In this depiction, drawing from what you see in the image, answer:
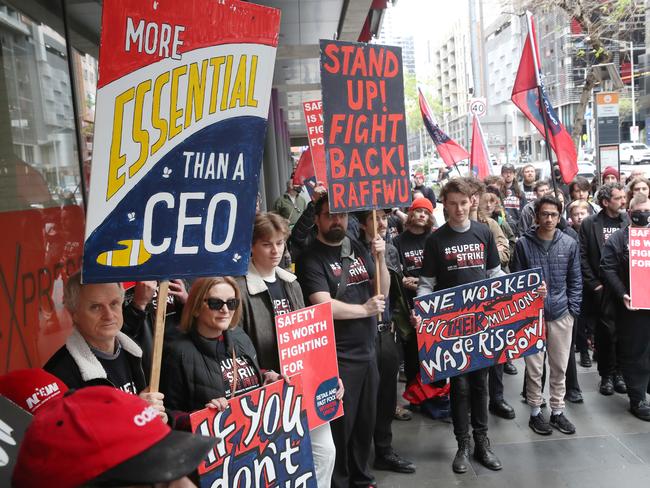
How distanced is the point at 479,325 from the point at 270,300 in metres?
1.98

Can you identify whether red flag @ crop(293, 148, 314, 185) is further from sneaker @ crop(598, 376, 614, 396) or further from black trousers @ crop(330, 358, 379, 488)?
black trousers @ crop(330, 358, 379, 488)

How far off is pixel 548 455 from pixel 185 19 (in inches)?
170

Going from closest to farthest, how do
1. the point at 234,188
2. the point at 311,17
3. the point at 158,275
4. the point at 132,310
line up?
the point at 158,275 < the point at 234,188 < the point at 132,310 < the point at 311,17

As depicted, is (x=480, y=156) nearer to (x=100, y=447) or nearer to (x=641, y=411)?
(x=641, y=411)

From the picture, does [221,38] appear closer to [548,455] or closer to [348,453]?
[348,453]

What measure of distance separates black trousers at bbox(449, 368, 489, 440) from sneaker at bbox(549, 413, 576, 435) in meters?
0.95

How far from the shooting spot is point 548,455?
200 inches

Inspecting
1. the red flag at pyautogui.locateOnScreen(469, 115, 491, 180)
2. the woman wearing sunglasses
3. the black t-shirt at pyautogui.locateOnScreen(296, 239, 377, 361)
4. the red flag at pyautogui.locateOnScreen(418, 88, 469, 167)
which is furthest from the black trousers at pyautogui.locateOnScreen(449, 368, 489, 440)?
the red flag at pyautogui.locateOnScreen(418, 88, 469, 167)

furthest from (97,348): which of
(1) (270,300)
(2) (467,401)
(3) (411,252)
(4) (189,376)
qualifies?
(3) (411,252)

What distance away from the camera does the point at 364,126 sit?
4.28 m

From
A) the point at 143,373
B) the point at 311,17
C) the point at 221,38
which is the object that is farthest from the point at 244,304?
the point at 311,17

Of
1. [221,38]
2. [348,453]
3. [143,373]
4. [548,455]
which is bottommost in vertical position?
[548,455]

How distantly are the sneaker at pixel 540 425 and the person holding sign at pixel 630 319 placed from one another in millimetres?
931

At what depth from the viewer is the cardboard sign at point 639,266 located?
18.7 feet
